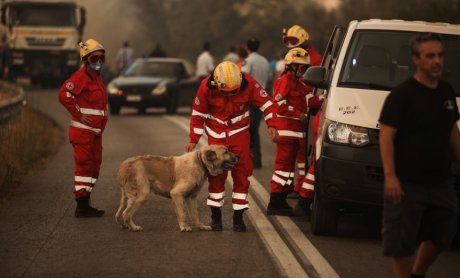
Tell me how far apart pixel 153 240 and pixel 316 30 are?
120 feet

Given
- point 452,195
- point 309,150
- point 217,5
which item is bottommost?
point 217,5

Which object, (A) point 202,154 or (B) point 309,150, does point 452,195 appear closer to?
(A) point 202,154

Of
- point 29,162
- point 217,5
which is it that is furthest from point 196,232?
point 217,5

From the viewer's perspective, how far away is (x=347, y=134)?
32.4ft

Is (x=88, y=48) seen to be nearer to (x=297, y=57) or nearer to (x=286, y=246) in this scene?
(x=297, y=57)

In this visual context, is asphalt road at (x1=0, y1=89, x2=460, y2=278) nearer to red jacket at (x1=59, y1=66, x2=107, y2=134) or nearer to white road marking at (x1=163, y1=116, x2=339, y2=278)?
white road marking at (x1=163, y1=116, x2=339, y2=278)

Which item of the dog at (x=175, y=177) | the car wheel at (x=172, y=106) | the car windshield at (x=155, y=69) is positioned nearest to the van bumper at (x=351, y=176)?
the dog at (x=175, y=177)

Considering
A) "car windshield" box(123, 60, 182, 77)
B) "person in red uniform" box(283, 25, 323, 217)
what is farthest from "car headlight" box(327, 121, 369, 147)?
"car windshield" box(123, 60, 182, 77)

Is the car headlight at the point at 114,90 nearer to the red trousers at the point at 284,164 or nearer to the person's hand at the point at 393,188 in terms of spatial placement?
the red trousers at the point at 284,164

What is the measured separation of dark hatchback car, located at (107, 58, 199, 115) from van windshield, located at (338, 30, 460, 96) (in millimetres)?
18565

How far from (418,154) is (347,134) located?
2.67 m

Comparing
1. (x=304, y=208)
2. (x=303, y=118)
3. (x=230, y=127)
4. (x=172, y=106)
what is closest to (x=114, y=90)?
(x=172, y=106)

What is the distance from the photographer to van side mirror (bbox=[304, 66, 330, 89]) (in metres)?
10.7

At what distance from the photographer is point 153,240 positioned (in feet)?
33.3
